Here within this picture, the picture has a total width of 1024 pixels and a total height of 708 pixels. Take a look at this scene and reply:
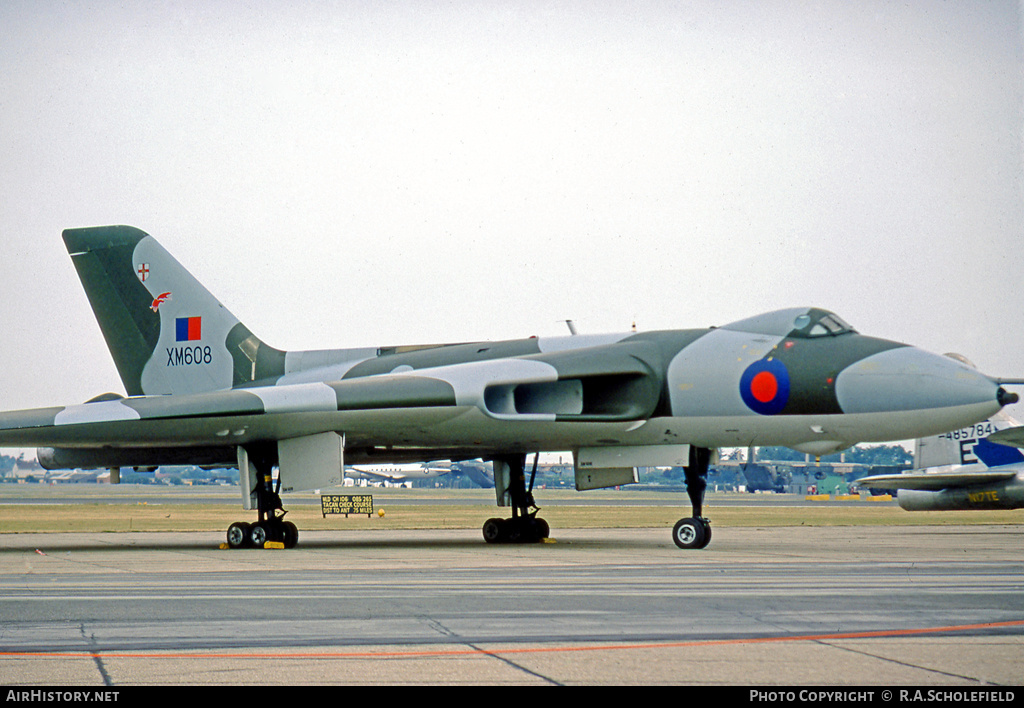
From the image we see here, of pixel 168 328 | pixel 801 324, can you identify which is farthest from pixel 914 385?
pixel 168 328

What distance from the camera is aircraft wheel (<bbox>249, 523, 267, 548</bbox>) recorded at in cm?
1574

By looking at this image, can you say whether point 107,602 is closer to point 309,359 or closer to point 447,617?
point 447,617

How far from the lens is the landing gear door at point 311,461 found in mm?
15242

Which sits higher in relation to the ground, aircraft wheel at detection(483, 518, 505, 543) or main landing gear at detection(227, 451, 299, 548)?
main landing gear at detection(227, 451, 299, 548)

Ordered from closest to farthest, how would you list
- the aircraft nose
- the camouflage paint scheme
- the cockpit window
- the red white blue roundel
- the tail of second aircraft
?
the aircraft nose < the camouflage paint scheme < the red white blue roundel < the cockpit window < the tail of second aircraft

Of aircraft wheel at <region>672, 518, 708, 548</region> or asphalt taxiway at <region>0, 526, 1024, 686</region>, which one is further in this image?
aircraft wheel at <region>672, 518, 708, 548</region>

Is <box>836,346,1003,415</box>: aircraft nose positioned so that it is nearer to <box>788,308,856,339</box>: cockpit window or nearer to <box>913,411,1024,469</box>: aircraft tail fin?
<box>788,308,856,339</box>: cockpit window

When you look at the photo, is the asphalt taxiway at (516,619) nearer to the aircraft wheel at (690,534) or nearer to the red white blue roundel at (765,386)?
the aircraft wheel at (690,534)

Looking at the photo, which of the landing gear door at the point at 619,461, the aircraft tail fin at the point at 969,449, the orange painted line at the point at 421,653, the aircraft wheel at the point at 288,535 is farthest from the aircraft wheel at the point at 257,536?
the aircraft tail fin at the point at 969,449

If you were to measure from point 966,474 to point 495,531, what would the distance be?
13.5m

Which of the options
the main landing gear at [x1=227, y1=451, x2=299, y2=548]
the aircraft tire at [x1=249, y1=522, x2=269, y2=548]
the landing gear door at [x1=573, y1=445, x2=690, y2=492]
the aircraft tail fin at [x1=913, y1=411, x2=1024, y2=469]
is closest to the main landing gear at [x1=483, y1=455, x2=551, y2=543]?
the landing gear door at [x1=573, y1=445, x2=690, y2=492]

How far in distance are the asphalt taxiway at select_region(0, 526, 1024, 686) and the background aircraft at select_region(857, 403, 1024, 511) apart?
12.7 meters

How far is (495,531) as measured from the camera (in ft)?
58.1

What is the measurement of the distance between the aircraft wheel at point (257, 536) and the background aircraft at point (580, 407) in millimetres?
21
